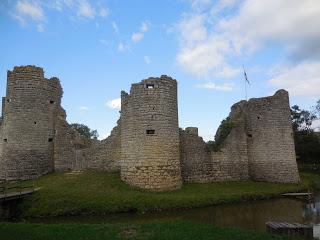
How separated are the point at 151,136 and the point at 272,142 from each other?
12043mm

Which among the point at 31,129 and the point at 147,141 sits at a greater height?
the point at 31,129

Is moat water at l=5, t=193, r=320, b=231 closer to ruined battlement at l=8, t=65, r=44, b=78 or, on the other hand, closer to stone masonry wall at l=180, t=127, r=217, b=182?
stone masonry wall at l=180, t=127, r=217, b=182

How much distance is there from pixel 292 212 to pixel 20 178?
19678 millimetres

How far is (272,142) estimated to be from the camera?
31.8m

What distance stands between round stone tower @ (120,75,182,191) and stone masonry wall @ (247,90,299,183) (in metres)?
9.22

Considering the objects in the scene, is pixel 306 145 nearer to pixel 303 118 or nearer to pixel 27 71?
pixel 303 118

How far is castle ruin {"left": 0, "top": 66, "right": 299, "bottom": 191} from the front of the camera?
25.3 m

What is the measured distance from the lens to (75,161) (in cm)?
3030

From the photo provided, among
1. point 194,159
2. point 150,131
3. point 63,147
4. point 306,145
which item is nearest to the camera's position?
point 150,131

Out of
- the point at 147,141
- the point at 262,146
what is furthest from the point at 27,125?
the point at 262,146

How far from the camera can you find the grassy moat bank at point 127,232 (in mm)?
13227

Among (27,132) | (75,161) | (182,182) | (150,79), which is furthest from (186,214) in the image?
(27,132)

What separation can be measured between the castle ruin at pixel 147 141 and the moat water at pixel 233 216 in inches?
192

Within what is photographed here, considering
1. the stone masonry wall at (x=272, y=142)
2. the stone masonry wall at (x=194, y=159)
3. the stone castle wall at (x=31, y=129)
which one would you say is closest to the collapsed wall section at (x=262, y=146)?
the stone masonry wall at (x=272, y=142)
